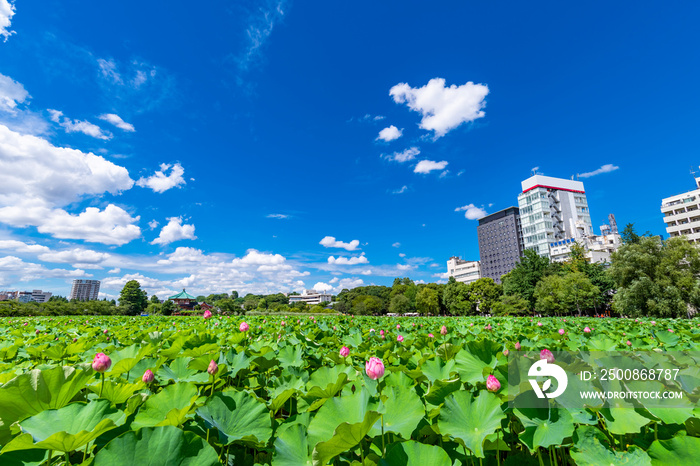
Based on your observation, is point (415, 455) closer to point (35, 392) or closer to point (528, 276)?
point (35, 392)

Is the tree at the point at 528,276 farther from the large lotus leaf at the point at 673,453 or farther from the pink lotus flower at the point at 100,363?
the pink lotus flower at the point at 100,363

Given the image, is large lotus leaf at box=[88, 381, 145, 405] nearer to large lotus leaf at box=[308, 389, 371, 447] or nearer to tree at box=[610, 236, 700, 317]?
large lotus leaf at box=[308, 389, 371, 447]

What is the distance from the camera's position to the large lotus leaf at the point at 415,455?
2.60ft

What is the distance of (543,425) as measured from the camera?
1050 mm

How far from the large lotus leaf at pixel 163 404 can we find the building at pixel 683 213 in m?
74.8

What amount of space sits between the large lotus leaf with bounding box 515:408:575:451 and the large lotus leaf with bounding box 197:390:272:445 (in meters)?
0.86

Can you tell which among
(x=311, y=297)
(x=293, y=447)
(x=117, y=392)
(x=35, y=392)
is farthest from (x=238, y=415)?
(x=311, y=297)

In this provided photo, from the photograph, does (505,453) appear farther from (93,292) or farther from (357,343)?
(93,292)

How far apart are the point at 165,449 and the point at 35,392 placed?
0.69 metres

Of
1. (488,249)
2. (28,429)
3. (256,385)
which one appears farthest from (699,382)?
(488,249)

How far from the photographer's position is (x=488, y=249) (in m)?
91.4

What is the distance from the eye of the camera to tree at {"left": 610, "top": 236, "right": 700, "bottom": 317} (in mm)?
22250

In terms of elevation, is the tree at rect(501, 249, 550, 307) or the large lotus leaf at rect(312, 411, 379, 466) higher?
the tree at rect(501, 249, 550, 307)

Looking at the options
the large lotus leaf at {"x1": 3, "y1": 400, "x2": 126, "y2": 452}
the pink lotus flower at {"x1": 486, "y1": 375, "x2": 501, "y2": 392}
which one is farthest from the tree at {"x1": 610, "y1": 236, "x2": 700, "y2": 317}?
the large lotus leaf at {"x1": 3, "y1": 400, "x2": 126, "y2": 452}
